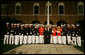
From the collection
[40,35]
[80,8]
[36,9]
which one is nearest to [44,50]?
[40,35]

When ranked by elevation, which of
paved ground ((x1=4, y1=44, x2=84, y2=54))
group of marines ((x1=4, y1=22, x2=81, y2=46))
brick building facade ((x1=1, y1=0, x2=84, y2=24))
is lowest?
paved ground ((x1=4, y1=44, x2=84, y2=54))

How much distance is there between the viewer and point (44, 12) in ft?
79.4

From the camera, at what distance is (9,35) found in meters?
11.4

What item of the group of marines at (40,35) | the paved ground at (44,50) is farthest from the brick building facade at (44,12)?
the paved ground at (44,50)

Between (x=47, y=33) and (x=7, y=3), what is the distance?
1615 cm

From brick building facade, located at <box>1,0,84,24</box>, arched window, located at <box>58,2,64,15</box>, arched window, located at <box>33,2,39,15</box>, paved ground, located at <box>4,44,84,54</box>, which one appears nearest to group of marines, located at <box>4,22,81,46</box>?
paved ground, located at <box>4,44,84,54</box>

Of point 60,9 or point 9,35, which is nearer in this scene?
point 9,35

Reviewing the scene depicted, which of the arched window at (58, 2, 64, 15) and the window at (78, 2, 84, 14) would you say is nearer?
the window at (78, 2, 84, 14)

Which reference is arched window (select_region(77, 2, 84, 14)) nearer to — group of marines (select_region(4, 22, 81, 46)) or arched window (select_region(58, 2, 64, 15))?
arched window (select_region(58, 2, 64, 15))

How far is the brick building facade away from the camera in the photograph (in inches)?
938

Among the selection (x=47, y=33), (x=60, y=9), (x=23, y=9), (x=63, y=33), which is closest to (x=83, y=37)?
(x=63, y=33)

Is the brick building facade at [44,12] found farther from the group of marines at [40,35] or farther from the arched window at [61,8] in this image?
the group of marines at [40,35]

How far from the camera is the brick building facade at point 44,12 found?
23828mm

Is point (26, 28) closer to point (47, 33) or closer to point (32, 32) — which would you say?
point (32, 32)
